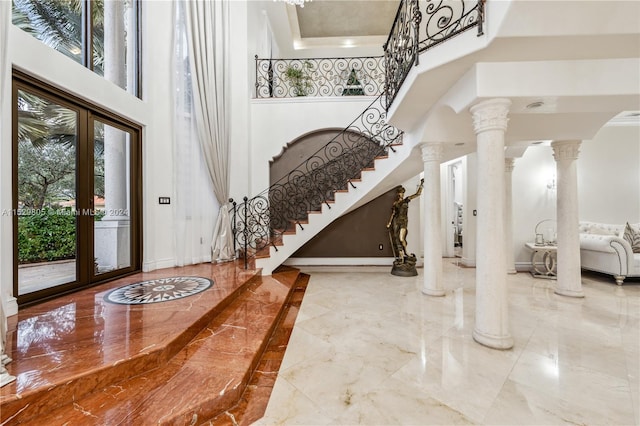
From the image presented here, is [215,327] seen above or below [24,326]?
below

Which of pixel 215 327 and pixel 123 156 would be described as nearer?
pixel 215 327

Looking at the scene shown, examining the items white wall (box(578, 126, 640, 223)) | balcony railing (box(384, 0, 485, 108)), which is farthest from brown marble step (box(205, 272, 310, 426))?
white wall (box(578, 126, 640, 223))

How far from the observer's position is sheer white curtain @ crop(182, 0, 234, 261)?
4.76 m

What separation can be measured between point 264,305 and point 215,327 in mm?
740

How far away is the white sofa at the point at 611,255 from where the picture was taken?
4.51 meters

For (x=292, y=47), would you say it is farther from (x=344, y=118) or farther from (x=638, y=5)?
(x=638, y=5)

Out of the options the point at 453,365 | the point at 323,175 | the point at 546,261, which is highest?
the point at 323,175

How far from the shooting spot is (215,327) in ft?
8.43

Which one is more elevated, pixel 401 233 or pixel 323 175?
pixel 323 175

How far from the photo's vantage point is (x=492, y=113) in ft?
8.20

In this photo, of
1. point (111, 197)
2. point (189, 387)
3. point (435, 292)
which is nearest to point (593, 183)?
point (435, 292)

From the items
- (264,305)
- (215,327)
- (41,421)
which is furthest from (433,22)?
(41,421)

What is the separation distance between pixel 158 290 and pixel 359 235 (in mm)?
3999

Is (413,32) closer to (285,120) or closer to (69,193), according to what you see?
(285,120)
